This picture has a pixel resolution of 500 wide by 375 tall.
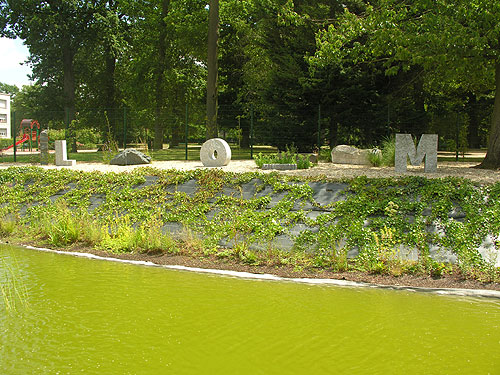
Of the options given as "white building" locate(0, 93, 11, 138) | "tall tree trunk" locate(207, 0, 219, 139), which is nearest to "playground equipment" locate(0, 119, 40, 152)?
"tall tree trunk" locate(207, 0, 219, 139)

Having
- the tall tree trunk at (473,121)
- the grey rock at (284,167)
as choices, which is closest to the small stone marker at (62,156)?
the grey rock at (284,167)

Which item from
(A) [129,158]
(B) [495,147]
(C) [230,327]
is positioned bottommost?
(C) [230,327]

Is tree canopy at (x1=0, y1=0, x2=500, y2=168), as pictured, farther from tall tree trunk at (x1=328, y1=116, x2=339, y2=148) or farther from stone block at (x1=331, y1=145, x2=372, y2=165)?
stone block at (x1=331, y1=145, x2=372, y2=165)

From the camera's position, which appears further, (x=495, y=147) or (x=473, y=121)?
(x=473, y=121)

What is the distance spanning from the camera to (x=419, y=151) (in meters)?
14.7

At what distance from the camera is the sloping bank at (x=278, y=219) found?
8148 mm

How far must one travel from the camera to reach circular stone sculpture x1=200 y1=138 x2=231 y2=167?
55.4 feet

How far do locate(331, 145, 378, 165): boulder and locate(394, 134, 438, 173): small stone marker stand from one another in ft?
8.13

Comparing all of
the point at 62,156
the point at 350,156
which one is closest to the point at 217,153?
the point at 350,156

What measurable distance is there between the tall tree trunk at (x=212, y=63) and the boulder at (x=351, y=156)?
6228mm

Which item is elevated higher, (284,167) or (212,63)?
(212,63)

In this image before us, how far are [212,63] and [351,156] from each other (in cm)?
869

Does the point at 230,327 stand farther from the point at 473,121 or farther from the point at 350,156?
the point at 473,121

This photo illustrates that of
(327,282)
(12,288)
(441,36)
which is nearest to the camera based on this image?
(12,288)
